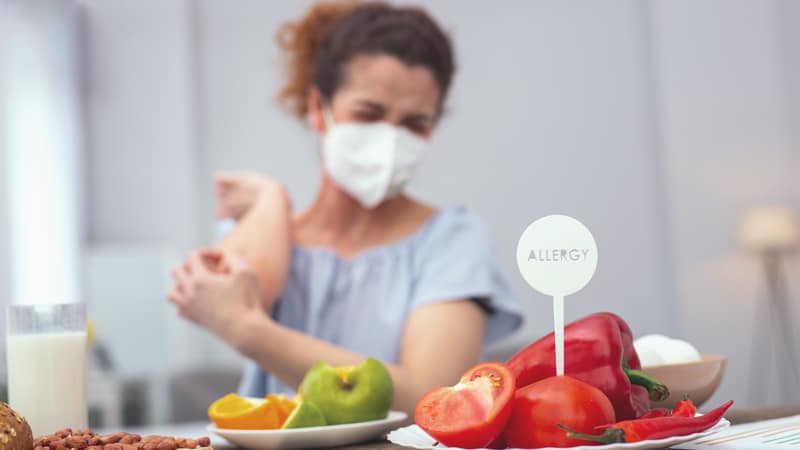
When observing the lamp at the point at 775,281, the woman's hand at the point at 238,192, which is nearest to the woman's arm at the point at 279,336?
the woman's hand at the point at 238,192

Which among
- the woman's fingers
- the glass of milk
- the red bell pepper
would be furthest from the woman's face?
the red bell pepper

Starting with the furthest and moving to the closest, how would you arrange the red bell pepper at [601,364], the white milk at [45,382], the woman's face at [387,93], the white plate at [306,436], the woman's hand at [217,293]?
the woman's face at [387,93] → the woman's hand at [217,293] → the white milk at [45,382] → the white plate at [306,436] → the red bell pepper at [601,364]

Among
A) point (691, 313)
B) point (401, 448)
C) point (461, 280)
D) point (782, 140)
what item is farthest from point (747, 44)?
point (401, 448)

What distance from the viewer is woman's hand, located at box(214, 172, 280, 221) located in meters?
1.67

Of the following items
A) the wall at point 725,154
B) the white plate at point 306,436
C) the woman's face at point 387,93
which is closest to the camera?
the white plate at point 306,436

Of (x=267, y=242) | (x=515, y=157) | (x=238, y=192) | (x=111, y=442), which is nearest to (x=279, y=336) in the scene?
(x=267, y=242)

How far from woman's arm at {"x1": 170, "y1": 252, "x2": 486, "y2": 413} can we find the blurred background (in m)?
2.49

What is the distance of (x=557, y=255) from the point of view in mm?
686

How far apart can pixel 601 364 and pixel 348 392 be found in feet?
0.99

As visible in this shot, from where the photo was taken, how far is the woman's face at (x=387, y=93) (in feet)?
5.30

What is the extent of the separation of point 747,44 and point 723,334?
54.7 inches

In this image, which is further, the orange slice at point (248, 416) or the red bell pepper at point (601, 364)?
the orange slice at point (248, 416)

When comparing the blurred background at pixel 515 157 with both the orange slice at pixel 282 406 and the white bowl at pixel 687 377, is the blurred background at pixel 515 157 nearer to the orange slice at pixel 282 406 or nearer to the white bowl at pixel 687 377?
the orange slice at pixel 282 406

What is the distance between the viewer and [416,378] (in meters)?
1.42
